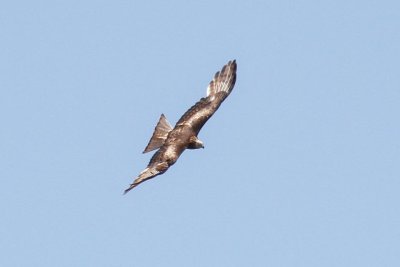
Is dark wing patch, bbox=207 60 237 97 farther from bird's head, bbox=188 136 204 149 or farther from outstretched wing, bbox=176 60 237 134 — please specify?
bird's head, bbox=188 136 204 149

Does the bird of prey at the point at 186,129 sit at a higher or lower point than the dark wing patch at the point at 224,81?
lower

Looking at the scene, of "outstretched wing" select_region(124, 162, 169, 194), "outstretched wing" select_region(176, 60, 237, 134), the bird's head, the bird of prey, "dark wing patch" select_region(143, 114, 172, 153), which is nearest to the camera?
"outstretched wing" select_region(124, 162, 169, 194)

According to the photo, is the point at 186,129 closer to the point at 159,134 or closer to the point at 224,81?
the point at 159,134

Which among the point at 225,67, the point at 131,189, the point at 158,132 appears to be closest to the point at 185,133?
the point at 158,132

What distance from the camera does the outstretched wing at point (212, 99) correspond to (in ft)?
130

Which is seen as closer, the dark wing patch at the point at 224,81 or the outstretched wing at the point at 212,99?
the outstretched wing at the point at 212,99

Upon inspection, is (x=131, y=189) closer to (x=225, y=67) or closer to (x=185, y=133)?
(x=185, y=133)

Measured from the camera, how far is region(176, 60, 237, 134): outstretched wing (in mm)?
39688

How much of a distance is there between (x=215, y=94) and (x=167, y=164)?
18.7 feet

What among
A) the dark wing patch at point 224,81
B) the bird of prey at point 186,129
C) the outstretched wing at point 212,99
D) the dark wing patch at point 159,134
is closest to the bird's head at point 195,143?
the bird of prey at point 186,129

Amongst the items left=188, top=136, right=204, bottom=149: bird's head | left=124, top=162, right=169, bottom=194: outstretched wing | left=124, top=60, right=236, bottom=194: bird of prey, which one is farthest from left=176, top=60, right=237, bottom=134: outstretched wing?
left=124, top=162, right=169, bottom=194: outstretched wing

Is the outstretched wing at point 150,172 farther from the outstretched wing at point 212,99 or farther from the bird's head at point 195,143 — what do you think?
the outstretched wing at point 212,99

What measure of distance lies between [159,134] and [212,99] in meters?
3.17

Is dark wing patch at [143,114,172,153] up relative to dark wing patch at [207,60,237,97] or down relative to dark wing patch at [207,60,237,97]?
down
